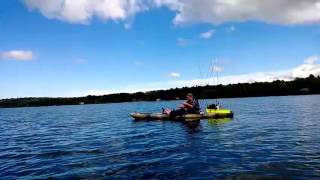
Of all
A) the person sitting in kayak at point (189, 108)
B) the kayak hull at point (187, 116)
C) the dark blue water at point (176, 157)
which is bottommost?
the dark blue water at point (176, 157)

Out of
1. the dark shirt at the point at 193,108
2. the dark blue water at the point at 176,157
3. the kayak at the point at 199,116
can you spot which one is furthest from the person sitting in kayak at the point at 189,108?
the dark blue water at the point at 176,157

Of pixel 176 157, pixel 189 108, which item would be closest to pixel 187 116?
pixel 189 108

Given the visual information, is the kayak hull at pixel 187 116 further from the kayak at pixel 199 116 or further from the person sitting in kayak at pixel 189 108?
the person sitting in kayak at pixel 189 108

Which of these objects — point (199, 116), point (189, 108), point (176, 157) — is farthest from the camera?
point (189, 108)

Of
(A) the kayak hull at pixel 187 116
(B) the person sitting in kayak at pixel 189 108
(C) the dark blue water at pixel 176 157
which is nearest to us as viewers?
(C) the dark blue water at pixel 176 157

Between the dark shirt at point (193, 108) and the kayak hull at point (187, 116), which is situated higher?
the dark shirt at point (193, 108)

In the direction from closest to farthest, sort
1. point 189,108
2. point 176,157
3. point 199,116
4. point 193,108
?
point 176,157
point 199,116
point 193,108
point 189,108

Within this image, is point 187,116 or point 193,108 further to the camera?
point 193,108

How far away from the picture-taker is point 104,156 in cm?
2114

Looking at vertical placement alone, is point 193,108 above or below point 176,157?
above

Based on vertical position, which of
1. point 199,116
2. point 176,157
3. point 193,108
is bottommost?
point 176,157

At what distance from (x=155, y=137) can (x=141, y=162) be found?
10.7m

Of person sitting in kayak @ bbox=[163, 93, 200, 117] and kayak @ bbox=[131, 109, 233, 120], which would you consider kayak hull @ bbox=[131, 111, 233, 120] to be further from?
person sitting in kayak @ bbox=[163, 93, 200, 117]

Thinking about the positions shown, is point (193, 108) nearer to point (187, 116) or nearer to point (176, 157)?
point (187, 116)
